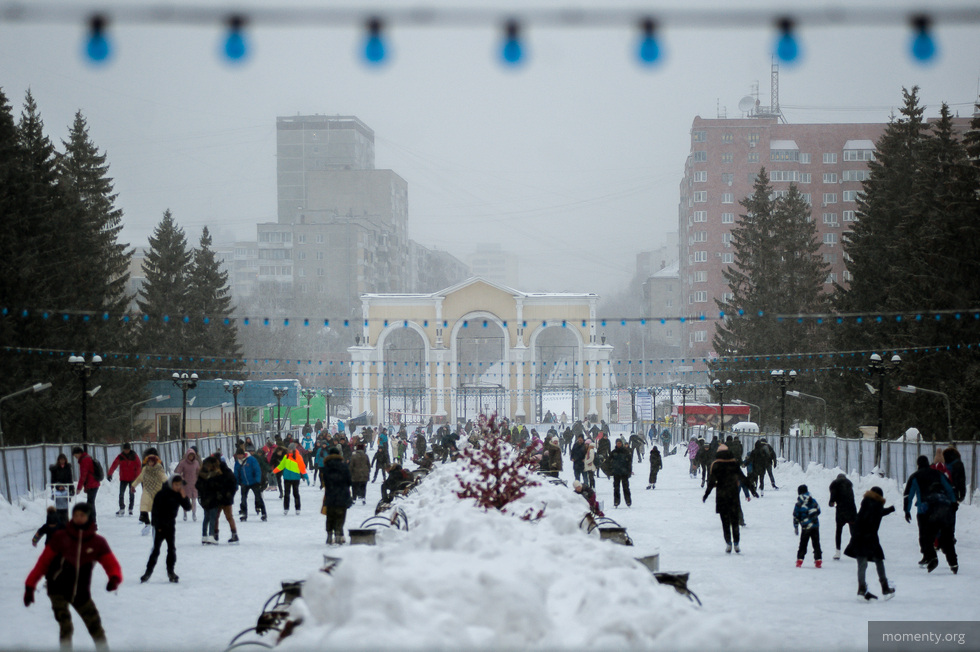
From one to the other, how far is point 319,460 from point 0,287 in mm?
13653

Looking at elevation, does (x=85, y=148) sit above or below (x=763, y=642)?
above

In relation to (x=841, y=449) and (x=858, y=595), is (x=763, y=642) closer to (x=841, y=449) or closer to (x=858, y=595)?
(x=858, y=595)

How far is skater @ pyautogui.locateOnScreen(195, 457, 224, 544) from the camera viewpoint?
17188 mm

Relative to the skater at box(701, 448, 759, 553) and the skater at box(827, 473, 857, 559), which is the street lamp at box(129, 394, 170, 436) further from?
the skater at box(827, 473, 857, 559)

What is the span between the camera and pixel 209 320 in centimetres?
6275

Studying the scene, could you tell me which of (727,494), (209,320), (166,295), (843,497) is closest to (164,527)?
(727,494)

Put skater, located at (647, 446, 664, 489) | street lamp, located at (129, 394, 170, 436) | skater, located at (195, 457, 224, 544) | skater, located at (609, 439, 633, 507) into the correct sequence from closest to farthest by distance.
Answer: skater, located at (195, 457, 224, 544), skater, located at (609, 439, 633, 507), skater, located at (647, 446, 664, 489), street lamp, located at (129, 394, 170, 436)

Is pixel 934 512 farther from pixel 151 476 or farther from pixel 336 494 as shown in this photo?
pixel 151 476

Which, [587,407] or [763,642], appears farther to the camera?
[587,407]

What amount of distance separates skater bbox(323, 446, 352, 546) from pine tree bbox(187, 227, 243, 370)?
45079 millimetres

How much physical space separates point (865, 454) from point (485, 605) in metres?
24.9

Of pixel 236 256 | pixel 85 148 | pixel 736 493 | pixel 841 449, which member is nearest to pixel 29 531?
pixel 736 493

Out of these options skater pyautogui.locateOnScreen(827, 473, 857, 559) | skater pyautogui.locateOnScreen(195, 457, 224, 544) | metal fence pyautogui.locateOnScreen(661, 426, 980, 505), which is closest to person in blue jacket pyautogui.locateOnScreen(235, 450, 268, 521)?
skater pyautogui.locateOnScreen(195, 457, 224, 544)

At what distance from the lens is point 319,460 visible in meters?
28.8
